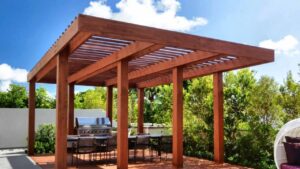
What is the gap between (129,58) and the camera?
291 inches

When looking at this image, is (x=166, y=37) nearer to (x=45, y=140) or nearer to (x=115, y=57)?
(x=115, y=57)

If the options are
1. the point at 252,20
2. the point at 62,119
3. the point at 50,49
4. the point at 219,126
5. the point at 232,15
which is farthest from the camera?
the point at 252,20

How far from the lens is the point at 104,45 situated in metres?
6.86

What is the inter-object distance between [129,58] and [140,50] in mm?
903

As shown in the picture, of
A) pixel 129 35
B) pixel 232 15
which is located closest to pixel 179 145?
pixel 129 35

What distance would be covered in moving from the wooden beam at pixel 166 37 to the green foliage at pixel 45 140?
7767mm

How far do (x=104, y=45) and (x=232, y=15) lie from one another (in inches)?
262

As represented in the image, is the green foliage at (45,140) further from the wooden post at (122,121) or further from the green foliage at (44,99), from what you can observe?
the green foliage at (44,99)

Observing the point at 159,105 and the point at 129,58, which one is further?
the point at 159,105

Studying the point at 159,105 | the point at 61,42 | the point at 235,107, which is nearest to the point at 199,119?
the point at 235,107

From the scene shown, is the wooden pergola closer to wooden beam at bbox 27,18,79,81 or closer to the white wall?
wooden beam at bbox 27,18,79,81

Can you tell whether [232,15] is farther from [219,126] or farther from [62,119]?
[62,119]

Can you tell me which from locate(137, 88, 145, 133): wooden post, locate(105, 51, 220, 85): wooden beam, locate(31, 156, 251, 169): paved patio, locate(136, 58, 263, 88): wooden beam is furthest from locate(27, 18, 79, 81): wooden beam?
locate(137, 88, 145, 133): wooden post

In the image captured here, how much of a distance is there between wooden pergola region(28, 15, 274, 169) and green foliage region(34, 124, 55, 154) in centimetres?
302
